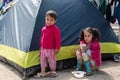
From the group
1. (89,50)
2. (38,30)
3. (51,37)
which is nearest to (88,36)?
(89,50)

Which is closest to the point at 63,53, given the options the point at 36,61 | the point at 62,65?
the point at 62,65

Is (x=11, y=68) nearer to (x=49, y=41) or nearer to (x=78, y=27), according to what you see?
(x=49, y=41)

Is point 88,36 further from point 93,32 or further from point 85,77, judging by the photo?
point 85,77

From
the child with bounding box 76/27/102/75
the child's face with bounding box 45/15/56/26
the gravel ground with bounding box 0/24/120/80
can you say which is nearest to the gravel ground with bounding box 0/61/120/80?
the gravel ground with bounding box 0/24/120/80

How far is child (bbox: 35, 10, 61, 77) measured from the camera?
4375 mm

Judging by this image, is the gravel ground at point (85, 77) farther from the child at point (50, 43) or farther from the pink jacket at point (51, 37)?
the pink jacket at point (51, 37)

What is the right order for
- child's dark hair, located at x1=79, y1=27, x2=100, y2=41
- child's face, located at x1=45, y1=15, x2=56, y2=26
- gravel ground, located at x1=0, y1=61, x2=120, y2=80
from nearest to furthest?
child's face, located at x1=45, y1=15, x2=56, y2=26, gravel ground, located at x1=0, y1=61, x2=120, y2=80, child's dark hair, located at x1=79, y1=27, x2=100, y2=41

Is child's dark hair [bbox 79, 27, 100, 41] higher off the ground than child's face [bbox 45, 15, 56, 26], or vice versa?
child's face [bbox 45, 15, 56, 26]

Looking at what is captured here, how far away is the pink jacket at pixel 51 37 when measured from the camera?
4383 mm

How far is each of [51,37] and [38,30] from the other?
34cm

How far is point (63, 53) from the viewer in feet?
15.5

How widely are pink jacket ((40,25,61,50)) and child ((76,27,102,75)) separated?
434mm

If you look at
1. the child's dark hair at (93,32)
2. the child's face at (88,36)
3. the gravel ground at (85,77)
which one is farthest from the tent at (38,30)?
the child's face at (88,36)

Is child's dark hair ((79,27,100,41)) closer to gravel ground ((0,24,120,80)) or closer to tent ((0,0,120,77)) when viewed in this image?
tent ((0,0,120,77))
